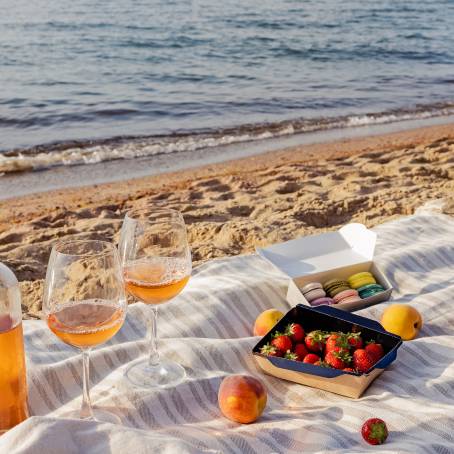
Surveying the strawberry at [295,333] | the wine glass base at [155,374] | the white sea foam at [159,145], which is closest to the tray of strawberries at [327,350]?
the strawberry at [295,333]

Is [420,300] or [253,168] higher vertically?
[420,300]

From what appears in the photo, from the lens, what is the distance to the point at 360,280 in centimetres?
303

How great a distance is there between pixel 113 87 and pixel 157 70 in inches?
73.7

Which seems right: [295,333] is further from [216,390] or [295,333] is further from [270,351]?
[216,390]

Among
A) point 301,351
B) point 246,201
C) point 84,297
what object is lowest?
point 246,201

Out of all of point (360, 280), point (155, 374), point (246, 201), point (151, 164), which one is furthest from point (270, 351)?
point (151, 164)

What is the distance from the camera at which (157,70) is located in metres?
13.7

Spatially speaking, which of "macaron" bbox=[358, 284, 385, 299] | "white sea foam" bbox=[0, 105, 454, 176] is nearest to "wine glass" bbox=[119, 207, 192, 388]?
"macaron" bbox=[358, 284, 385, 299]

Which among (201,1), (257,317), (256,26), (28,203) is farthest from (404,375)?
(201,1)

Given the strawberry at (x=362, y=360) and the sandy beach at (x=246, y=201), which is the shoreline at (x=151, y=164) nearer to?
the sandy beach at (x=246, y=201)

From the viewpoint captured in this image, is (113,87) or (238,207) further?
(113,87)

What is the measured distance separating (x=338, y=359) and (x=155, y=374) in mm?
590

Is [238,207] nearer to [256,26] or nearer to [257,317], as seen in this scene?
[257,317]

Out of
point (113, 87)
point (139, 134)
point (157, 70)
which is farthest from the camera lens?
point (157, 70)
